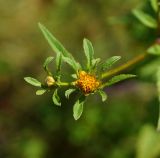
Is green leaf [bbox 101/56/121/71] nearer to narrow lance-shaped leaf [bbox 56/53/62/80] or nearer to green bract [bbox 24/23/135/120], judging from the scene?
green bract [bbox 24/23/135/120]

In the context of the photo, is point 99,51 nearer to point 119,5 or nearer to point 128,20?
point 119,5

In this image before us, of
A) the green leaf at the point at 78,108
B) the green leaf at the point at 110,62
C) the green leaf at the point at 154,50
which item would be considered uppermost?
the green leaf at the point at 110,62

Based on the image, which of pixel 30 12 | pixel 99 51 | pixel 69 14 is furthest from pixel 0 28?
pixel 99 51

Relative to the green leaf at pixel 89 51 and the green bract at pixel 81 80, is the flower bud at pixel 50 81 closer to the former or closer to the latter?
the green bract at pixel 81 80

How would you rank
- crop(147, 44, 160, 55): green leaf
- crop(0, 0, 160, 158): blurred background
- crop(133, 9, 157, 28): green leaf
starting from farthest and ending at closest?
crop(0, 0, 160, 158): blurred background → crop(133, 9, 157, 28): green leaf → crop(147, 44, 160, 55): green leaf

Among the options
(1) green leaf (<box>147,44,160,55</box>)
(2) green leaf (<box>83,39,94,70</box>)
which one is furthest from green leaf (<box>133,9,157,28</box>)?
(2) green leaf (<box>83,39,94,70</box>)

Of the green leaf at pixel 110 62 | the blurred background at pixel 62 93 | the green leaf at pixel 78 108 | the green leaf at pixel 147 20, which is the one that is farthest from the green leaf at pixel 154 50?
the blurred background at pixel 62 93
